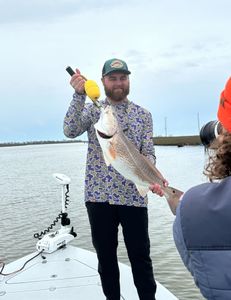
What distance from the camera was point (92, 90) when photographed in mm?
3832

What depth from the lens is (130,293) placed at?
4.65 meters

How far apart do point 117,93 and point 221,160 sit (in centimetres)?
258

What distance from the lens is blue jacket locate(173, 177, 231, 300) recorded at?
53.2 inches

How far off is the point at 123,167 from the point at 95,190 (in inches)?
22.1

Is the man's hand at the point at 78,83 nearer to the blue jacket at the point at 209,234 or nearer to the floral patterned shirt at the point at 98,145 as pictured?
the floral patterned shirt at the point at 98,145

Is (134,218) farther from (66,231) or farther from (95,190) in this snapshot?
(66,231)

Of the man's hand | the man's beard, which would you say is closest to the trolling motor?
the man's beard

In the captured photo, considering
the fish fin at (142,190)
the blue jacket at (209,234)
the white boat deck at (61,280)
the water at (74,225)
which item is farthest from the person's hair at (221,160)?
the white boat deck at (61,280)

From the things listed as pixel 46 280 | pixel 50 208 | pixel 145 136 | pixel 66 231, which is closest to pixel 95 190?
pixel 145 136

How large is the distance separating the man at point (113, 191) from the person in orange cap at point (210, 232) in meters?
2.55

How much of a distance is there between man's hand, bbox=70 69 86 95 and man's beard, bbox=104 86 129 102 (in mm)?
276

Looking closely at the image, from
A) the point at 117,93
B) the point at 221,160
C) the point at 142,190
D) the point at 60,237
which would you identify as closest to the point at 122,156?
the point at 142,190

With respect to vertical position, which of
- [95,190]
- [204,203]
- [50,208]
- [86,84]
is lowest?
[50,208]

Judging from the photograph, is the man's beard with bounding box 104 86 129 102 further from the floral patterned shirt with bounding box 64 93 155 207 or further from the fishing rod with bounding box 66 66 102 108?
the fishing rod with bounding box 66 66 102 108
